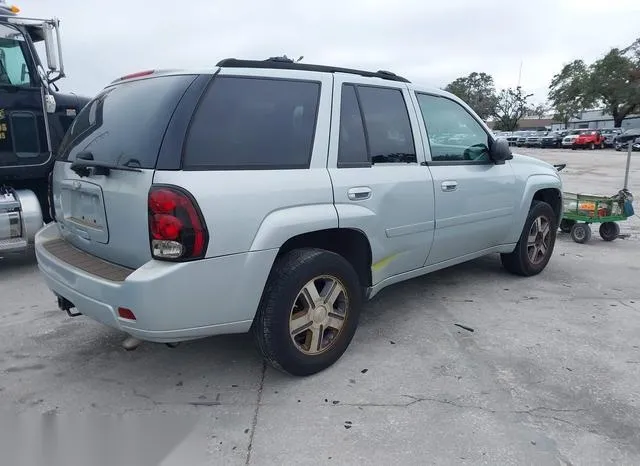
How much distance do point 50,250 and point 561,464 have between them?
10.5 feet

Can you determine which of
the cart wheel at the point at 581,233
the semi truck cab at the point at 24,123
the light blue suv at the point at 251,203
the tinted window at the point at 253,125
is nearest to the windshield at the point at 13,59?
the semi truck cab at the point at 24,123

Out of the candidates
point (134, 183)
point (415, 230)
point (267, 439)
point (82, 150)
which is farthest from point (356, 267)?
point (82, 150)

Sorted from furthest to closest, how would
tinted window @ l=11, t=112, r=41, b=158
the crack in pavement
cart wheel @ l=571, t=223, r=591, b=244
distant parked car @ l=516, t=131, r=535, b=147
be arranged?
distant parked car @ l=516, t=131, r=535, b=147, cart wheel @ l=571, t=223, r=591, b=244, tinted window @ l=11, t=112, r=41, b=158, the crack in pavement

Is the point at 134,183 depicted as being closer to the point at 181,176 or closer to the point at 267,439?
the point at 181,176

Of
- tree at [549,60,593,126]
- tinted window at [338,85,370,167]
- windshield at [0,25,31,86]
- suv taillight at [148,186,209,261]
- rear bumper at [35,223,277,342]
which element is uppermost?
tree at [549,60,593,126]

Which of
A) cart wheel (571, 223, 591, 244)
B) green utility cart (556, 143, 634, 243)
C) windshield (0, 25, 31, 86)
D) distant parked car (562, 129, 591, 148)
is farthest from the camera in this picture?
distant parked car (562, 129, 591, 148)

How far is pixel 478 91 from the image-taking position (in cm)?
8325

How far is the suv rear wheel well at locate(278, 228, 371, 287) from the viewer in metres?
Result: 3.15

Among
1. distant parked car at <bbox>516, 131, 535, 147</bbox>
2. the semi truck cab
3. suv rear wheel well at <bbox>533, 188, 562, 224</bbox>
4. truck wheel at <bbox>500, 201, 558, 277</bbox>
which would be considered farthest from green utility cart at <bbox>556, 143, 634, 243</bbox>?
distant parked car at <bbox>516, 131, 535, 147</bbox>

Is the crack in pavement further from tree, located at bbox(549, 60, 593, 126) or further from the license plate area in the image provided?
tree, located at bbox(549, 60, 593, 126)

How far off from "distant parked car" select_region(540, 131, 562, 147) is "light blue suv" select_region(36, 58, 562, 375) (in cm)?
4271

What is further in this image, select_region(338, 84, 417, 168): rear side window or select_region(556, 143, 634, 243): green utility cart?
select_region(556, 143, 634, 243): green utility cart

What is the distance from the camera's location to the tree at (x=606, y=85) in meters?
52.0

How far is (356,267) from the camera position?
3.48 m
